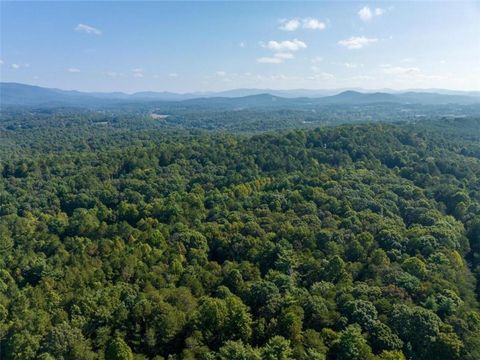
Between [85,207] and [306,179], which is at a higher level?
[306,179]

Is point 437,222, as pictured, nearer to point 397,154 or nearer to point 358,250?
point 358,250

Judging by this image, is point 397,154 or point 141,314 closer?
point 141,314

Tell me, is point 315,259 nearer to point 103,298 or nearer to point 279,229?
point 279,229

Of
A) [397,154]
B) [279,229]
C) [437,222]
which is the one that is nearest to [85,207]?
[279,229]

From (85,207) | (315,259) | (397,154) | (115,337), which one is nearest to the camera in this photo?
(115,337)

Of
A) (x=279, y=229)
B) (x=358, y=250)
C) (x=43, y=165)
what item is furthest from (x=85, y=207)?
(x=358, y=250)

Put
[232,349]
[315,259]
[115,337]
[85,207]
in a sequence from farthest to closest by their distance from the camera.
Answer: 1. [85,207]
2. [315,259]
3. [115,337]
4. [232,349]
